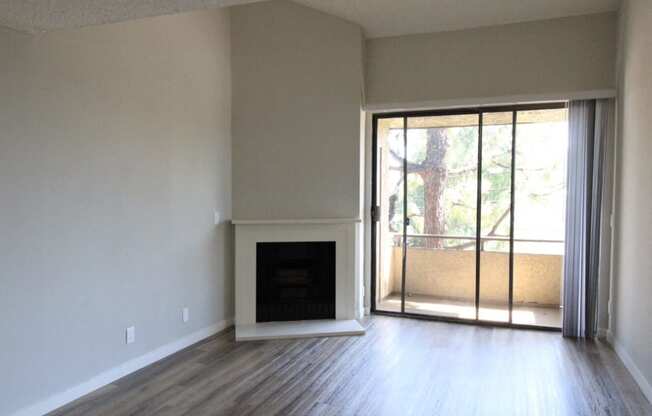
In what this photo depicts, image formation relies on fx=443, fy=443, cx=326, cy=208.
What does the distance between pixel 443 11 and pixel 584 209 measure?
93.9 inches

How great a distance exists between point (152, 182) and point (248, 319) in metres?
1.83

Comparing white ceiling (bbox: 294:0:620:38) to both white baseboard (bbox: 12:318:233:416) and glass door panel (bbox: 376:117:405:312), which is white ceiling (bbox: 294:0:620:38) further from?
white baseboard (bbox: 12:318:233:416)

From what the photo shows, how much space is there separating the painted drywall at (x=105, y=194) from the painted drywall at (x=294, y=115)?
0.26 meters

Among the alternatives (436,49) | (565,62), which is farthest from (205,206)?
(565,62)

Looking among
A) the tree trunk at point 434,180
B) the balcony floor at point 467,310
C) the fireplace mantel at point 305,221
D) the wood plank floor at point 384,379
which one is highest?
the tree trunk at point 434,180

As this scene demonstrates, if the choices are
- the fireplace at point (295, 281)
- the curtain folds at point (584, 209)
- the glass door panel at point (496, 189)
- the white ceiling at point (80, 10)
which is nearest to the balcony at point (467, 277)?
the glass door panel at point (496, 189)

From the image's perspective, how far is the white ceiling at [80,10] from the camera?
2.20m

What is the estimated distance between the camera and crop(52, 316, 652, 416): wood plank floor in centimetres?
294

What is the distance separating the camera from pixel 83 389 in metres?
3.10

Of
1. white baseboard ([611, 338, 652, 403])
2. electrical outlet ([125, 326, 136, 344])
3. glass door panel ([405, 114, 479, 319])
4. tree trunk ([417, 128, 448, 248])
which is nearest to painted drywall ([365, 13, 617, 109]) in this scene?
glass door panel ([405, 114, 479, 319])

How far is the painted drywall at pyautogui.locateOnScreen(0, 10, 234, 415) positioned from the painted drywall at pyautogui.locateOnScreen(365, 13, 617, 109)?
1.85 metres

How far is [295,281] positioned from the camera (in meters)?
4.89

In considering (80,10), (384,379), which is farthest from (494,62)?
(80,10)

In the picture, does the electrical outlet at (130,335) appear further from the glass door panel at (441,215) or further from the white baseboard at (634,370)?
the white baseboard at (634,370)
